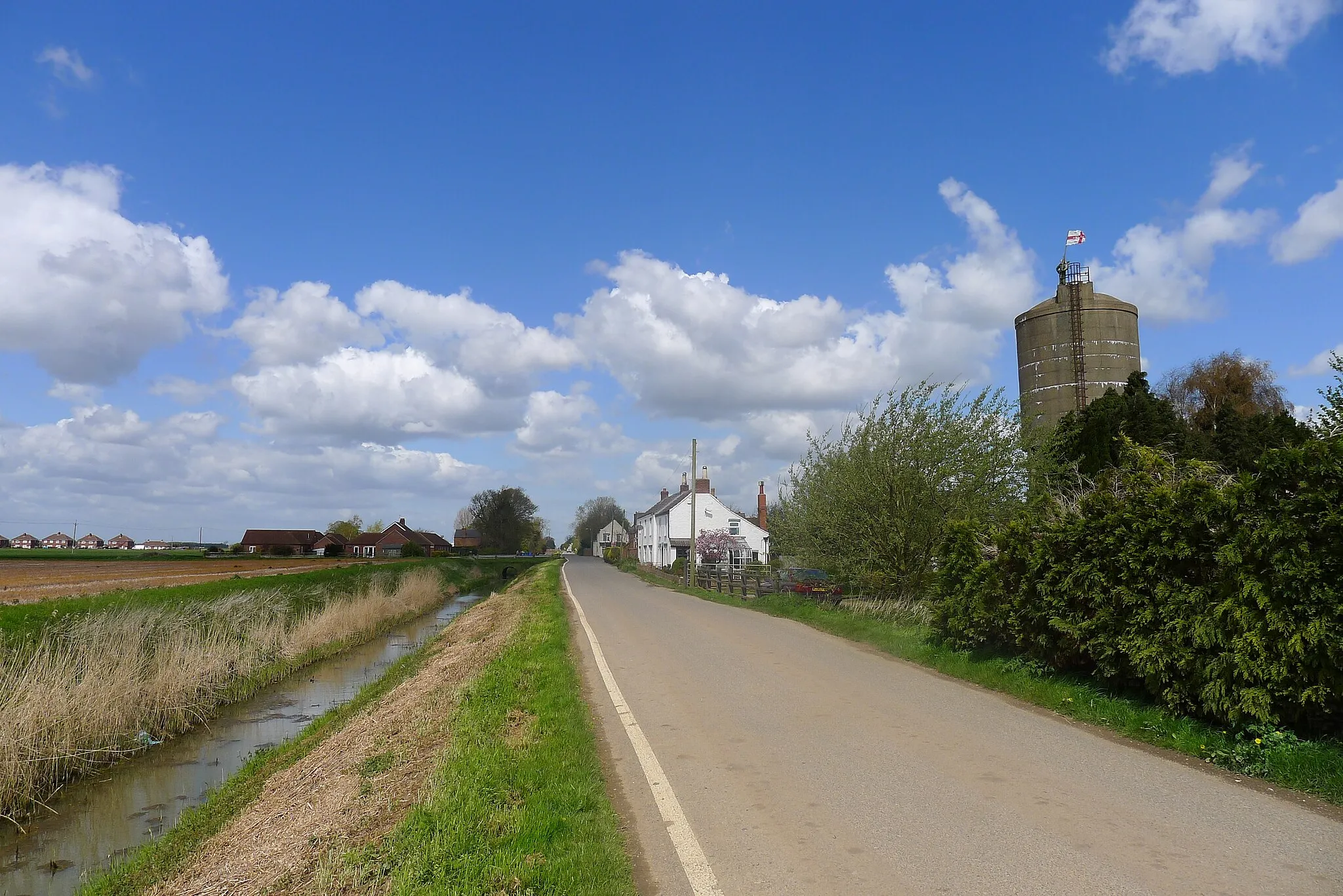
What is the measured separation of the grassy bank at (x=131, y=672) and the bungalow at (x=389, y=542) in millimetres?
103072

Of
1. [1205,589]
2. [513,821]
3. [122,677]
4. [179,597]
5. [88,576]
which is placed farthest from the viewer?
[88,576]

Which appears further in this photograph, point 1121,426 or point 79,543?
point 79,543

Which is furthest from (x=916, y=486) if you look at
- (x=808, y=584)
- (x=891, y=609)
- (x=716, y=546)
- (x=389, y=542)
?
(x=389, y=542)

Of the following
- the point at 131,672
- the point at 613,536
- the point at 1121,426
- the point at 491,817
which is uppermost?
the point at 1121,426

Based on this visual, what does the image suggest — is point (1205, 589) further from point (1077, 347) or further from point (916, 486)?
point (1077, 347)

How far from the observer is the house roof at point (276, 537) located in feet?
412

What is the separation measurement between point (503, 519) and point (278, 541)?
36.8 meters

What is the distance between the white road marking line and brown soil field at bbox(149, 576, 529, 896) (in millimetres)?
1802

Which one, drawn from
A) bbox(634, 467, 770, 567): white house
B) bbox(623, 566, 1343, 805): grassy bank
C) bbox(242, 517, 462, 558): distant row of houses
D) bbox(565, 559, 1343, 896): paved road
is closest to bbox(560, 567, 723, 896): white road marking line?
bbox(565, 559, 1343, 896): paved road

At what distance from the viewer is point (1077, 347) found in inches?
1323

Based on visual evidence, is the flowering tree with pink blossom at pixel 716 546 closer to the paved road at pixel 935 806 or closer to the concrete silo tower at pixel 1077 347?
the concrete silo tower at pixel 1077 347

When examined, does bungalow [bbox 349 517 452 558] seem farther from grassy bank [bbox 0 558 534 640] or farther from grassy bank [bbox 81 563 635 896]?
grassy bank [bbox 81 563 635 896]

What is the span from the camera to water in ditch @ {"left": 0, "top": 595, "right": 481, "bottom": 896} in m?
8.61

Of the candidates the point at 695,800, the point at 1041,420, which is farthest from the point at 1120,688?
the point at 1041,420
